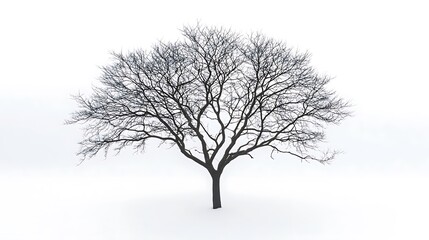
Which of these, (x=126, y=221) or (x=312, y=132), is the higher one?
(x=312, y=132)

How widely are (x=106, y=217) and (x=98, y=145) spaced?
3.27m

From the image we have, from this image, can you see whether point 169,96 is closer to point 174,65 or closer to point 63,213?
point 174,65

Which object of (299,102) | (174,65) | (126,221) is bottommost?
(126,221)

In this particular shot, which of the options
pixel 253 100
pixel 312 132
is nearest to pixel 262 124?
pixel 253 100

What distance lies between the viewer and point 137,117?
21.0 metres

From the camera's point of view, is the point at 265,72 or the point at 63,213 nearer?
the point at 265,72

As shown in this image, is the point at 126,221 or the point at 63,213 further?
the point at 63,213

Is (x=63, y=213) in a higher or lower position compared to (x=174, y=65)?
lower

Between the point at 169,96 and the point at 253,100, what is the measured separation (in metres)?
3.74

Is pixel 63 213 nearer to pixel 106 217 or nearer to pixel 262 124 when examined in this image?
pixel 106 217

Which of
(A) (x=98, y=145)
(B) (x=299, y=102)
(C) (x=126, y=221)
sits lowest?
(C) (x=126, y=221)

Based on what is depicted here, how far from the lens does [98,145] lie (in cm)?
2073

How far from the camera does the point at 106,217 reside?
20.8m

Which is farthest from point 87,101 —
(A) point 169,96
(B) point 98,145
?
(A) point 169,96
